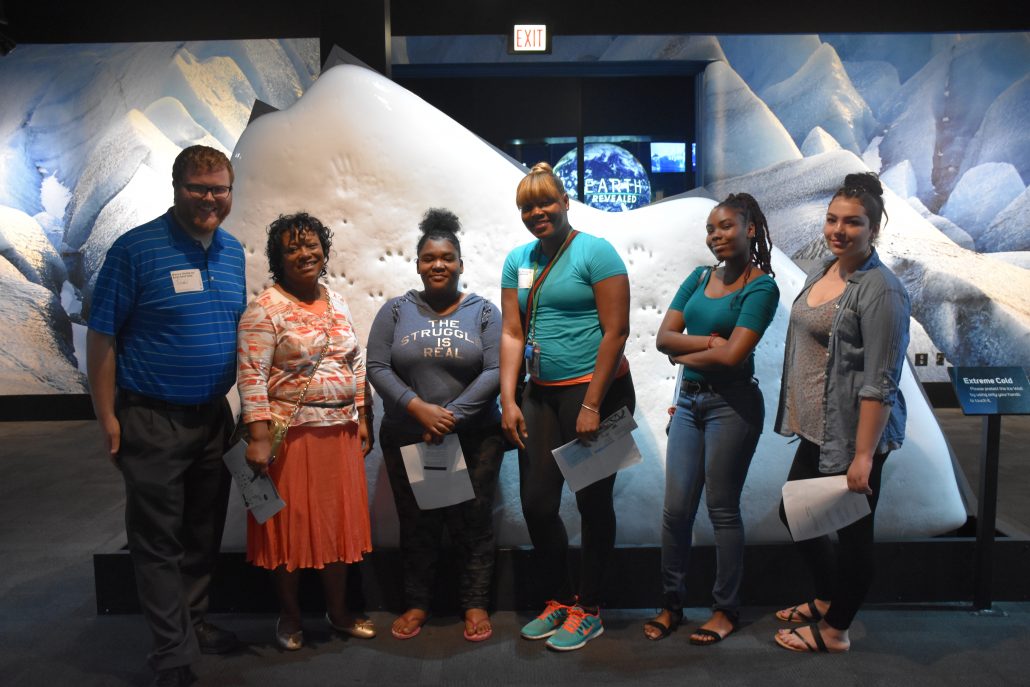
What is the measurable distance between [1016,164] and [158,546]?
7.28 meters

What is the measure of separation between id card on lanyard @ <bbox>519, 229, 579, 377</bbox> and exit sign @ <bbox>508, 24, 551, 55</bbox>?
3763mm

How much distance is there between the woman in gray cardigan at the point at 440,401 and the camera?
248 cm

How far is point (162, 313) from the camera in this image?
7.39 ft

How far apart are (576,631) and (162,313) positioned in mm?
1535

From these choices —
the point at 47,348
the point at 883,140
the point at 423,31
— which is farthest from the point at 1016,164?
the point at 47,348

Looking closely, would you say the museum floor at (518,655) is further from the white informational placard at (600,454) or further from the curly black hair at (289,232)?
the curly black hair at (289,232)

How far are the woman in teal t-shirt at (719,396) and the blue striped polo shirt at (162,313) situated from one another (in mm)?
1346

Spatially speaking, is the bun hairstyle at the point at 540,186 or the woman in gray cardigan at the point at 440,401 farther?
the woman in gray cardigan at the point at 440,401

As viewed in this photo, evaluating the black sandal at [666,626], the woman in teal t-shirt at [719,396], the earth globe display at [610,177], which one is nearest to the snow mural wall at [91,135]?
the earth globe display at [610,177]

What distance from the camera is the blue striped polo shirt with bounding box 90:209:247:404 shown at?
A: 7.29ft

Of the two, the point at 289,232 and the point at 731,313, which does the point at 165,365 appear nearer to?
the point at 289,232

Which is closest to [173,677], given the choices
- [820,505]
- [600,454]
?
[600,454]

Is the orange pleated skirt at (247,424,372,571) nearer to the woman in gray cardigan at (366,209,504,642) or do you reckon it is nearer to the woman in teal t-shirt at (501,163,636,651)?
the woman in gray cardigan at (366,209,504,642)

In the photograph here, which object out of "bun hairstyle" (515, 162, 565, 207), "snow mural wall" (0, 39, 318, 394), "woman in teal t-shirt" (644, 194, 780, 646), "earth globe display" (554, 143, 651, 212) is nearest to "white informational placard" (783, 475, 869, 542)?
"woman in teal t-shirt" (644, 194, 780, 646)
